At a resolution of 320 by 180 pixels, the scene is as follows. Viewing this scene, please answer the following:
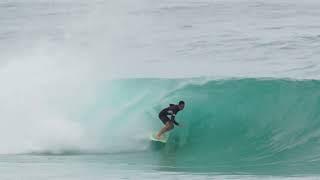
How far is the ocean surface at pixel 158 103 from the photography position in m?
20.3

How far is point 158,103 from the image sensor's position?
2369 cm

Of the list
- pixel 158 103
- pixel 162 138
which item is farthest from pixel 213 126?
pixel 162 138

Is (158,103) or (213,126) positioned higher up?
(158,103)

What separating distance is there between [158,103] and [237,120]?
186 cm

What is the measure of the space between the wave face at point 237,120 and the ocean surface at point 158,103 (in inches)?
1.0

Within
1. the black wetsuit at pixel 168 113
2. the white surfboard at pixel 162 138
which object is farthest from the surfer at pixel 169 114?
the white surfboard at pixel 162 138

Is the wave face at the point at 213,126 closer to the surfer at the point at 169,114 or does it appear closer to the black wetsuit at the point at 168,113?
the surfer at the point at 169,114

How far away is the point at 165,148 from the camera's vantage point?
69.4ft

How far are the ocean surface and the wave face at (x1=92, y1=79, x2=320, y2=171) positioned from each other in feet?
0.08

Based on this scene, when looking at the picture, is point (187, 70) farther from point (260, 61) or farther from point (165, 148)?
point (165, 148)

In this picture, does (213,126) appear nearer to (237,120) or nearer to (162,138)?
(237,120)

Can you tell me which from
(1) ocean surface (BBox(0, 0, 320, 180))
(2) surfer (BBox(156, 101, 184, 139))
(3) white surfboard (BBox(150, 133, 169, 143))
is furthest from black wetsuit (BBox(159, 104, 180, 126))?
(1) ocean surface (BBox(0, 0, 320, 180))

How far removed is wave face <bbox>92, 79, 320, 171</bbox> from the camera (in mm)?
20969

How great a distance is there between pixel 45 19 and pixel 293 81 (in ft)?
66.2
